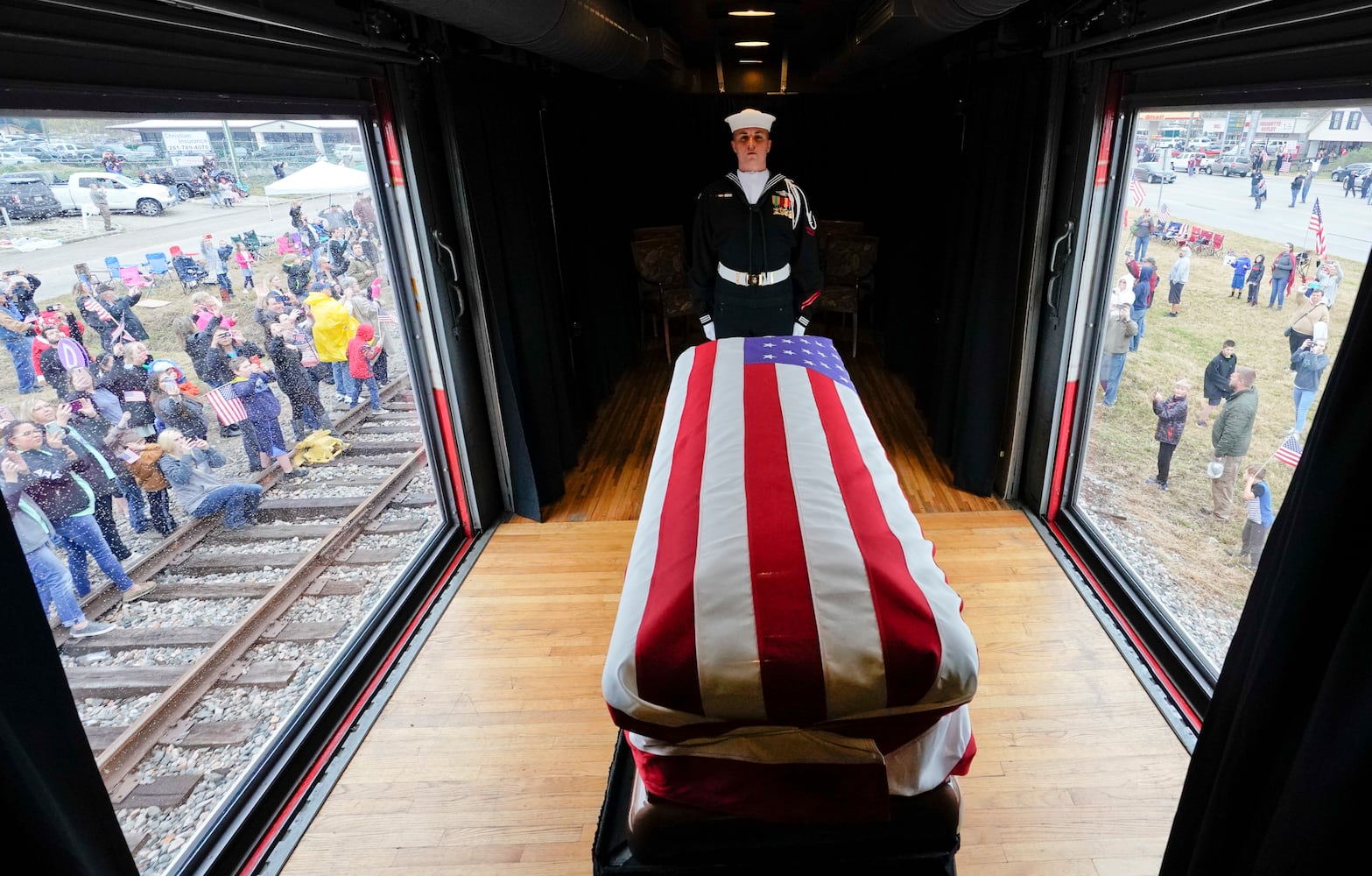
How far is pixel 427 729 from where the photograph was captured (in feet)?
7.66

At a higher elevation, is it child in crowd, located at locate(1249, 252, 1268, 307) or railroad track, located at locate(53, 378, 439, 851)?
child in crowd, located at locate(1249, 252, 1268, 307)

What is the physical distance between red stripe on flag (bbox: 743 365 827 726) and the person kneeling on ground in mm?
1612

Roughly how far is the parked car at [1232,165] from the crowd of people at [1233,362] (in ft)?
0.87

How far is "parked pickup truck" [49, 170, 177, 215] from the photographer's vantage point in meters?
1.55

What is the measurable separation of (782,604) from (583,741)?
1371mm

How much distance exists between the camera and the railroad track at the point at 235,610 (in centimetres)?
186

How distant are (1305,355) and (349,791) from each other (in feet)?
10.0

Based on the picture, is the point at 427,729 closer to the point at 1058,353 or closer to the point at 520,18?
the point at 520,18

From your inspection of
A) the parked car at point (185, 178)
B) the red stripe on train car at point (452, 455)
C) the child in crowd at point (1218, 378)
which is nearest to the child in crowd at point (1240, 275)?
the child in crowd at point (1218, 378)

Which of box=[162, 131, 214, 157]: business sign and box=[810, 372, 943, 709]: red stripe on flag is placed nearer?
box=[810, 372, 943, 709]: red stripe on flag

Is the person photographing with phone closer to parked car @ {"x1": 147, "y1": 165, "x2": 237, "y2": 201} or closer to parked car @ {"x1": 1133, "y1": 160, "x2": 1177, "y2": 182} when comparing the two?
parked car @ {"x1": 1133, "y1": 160, "x2": 1177, "y2": 182}

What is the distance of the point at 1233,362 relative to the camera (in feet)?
7.82

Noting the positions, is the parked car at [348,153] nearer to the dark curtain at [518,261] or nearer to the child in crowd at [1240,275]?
the dark curtain at [518,261]

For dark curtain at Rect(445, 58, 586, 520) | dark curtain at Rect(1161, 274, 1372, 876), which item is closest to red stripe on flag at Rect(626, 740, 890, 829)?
dark curtain at Rect(1161, 274, 1372, 876)
